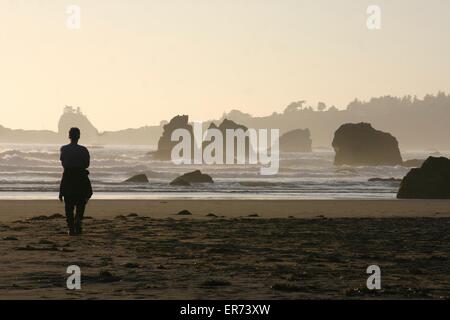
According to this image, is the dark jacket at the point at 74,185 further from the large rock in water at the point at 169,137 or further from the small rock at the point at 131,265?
the large rock in water at the point at 169,137

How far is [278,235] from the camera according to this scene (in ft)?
53.8

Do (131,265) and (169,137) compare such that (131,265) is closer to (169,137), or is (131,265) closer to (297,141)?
(169,137)

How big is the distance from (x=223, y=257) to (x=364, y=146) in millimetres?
100195

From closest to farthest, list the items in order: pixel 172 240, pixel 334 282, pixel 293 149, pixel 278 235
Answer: pixel 334 282 < pixel 172 240 < pixel 278 235 < pixel 293 149

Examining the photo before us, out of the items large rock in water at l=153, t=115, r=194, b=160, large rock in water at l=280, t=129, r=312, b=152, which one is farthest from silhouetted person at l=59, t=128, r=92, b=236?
large rock in water at l=280, t=129, r=312, b=152

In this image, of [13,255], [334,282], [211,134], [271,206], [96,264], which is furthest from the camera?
[211,134]

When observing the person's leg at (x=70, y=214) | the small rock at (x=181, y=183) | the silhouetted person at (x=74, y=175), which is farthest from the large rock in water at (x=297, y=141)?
the silhouetted person at (x=74, y=175)

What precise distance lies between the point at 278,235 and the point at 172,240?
99.1 inches

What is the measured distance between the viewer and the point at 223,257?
1243 centimetres

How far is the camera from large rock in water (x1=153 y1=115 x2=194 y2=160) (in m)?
113

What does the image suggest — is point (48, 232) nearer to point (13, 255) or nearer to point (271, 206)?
point (13, 255)

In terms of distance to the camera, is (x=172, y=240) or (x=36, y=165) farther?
(x=36, y=165)

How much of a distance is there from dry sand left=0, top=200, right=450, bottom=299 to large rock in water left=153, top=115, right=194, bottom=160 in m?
89.6
